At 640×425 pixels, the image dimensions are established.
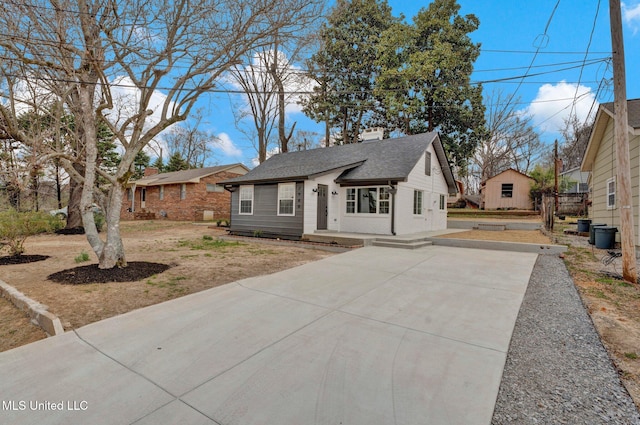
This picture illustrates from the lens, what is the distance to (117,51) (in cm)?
598

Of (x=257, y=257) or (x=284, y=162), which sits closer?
(x=257, y=257)

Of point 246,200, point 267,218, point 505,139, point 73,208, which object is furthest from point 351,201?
point 505,139

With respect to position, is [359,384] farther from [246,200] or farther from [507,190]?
[507,190]

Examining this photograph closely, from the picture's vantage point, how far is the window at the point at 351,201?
12.4 metres

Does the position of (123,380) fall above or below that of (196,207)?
below

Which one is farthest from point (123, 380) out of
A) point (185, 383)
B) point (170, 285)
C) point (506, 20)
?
→ point (506, 20)

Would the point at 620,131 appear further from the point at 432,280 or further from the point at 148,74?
the point at 148,74

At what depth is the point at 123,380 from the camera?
2.44 m

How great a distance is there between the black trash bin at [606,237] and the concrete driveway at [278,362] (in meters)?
6.98

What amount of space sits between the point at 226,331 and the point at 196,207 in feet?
65.1

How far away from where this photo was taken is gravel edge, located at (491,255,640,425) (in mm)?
2045

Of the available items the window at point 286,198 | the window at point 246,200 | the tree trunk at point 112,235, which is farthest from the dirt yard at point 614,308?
the window at point 246,200

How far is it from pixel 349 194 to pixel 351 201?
1.02ft

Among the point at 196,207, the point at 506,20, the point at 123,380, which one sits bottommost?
the point at 123,380
